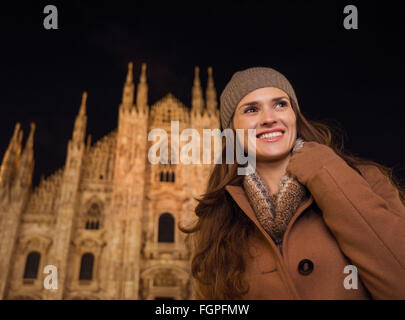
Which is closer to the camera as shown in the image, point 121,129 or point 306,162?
point 306,162

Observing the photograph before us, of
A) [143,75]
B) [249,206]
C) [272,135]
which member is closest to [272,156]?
[272,135]

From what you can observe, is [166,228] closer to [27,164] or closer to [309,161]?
[27,164]

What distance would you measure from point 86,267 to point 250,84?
19.2 meters

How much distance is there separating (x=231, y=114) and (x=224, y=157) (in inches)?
11.4

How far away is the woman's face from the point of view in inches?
64.1

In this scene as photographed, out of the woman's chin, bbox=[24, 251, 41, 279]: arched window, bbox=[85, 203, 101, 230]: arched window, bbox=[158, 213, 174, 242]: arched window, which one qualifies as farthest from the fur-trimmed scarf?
bbox=[24, 251, 41, 279]: arched window

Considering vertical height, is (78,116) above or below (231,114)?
above

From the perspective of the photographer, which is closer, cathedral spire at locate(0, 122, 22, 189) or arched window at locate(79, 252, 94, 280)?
arched window at locate(79, 252, 94, 280)

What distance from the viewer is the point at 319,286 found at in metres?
1.26

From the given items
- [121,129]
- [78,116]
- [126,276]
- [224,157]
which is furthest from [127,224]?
[224,157]

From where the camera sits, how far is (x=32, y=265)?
61.8 ft

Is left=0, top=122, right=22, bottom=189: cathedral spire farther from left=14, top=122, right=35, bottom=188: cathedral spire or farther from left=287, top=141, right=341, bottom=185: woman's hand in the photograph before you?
left=287, top=141, right=341, bottom=185: woman's hand

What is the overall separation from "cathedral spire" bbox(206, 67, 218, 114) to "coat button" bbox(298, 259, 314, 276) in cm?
2145
